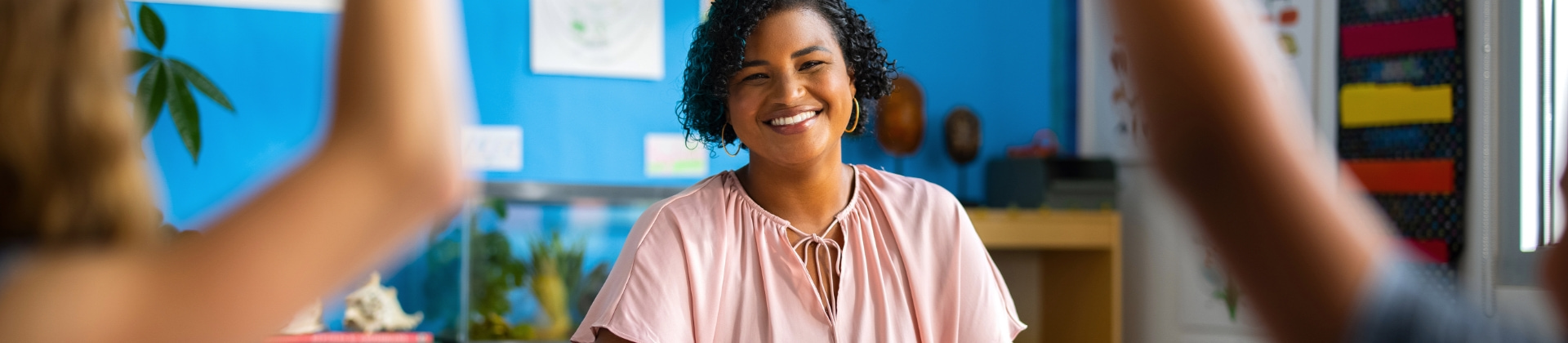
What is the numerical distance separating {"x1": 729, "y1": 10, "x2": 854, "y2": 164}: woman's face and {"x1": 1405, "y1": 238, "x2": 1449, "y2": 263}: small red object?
2.66m

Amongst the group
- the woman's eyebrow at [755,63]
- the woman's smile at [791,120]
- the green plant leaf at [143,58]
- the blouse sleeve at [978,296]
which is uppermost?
the green plant leaf at [143,58]

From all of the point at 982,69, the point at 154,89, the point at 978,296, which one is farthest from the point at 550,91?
the point at 978,296

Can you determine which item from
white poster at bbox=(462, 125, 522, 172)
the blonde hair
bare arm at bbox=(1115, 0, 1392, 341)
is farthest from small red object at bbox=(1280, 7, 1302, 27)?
the blonde hair

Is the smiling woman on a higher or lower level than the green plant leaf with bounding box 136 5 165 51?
lower

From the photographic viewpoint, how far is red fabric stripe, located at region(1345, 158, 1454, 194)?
12.0 feet

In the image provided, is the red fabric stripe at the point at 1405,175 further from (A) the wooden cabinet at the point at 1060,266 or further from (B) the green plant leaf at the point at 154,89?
(B) the green plant leaf at the point at 154,89

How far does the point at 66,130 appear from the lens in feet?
1.89

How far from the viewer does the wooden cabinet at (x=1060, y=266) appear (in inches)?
180

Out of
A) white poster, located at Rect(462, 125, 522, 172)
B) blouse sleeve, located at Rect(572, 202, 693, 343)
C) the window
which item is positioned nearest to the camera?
blouse sleeve, located at Rect(572, 202, 693, 343)

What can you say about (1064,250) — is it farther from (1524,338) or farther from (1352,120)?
(1524,338)

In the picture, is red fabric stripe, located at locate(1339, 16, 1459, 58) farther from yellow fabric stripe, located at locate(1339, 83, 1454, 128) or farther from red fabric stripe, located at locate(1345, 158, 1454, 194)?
red fabric stripe, located at locate(1345, 158, 1454, 194)

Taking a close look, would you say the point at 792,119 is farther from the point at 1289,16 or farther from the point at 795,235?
the point at 1289,16

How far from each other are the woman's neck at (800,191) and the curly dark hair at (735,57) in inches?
5.0

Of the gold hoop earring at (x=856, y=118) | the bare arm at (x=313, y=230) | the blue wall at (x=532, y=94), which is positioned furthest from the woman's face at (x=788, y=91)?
the blue wall at (x=532, y=94)
